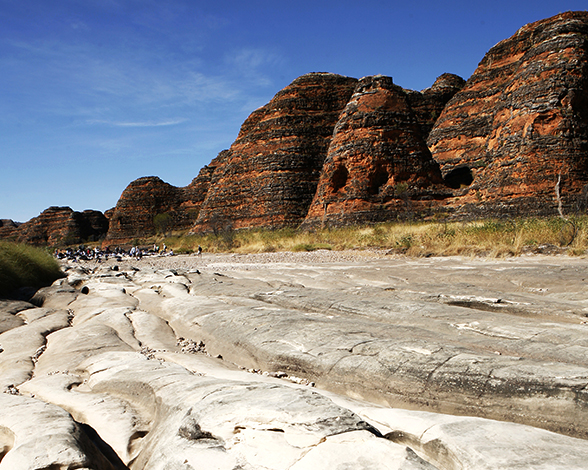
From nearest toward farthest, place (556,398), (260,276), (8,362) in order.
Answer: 1. (556,398)
2. (8,362)
3. (260,276)

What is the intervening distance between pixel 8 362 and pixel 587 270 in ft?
25.7

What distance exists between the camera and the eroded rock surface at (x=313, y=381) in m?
1.92

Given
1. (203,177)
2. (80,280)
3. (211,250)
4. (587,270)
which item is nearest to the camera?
(587,270)

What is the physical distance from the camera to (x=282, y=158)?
3659cm

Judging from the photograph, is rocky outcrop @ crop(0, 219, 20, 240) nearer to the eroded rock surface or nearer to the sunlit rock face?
the sunlit rock face

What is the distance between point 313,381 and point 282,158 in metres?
34.3

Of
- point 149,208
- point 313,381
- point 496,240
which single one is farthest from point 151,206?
point 313,381

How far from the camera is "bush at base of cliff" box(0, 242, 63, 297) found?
9398 mm

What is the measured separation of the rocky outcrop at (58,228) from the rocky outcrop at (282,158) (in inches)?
1879

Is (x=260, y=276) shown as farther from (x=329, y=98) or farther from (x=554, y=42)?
(x=329, y=98)

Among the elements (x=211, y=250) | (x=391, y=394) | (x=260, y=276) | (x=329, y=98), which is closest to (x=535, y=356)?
(x=391, y=394)

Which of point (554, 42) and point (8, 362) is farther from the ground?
point (554, 42)

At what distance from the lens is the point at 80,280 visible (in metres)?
10.3

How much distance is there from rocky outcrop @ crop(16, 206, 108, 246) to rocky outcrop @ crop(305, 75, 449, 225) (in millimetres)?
62382
